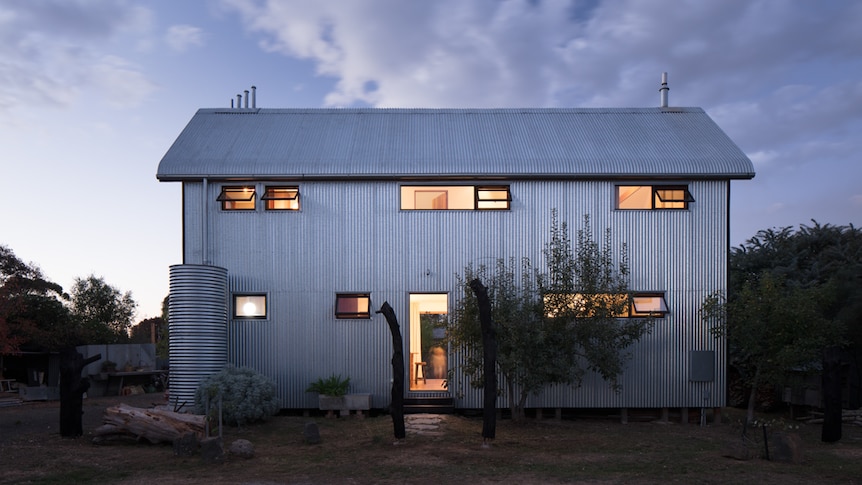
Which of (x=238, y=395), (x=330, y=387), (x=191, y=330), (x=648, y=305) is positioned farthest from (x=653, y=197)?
(x=191, y=330)

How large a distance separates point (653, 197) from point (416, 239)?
5.99 meters

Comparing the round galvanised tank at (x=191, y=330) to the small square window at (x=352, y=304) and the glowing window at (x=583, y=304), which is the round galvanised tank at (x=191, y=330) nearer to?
the small square window at (x=352, y=304)

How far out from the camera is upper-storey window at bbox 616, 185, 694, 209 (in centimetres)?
1777

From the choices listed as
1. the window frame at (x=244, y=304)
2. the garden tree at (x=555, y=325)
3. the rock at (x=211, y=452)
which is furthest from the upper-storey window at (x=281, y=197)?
the rock at (x=211, y=452)

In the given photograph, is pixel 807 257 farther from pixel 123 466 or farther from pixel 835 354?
pixel 123 466

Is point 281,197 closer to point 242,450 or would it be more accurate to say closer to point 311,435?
point 311,435

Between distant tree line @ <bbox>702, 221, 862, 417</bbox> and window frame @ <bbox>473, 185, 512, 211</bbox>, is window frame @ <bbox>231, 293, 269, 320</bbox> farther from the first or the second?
distant tree line @ <bbox>702, 221, 862, 417</bbox>

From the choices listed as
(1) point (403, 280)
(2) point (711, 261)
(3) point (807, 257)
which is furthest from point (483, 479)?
(3) point (807, 257)

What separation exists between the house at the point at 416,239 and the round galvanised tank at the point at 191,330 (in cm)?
70

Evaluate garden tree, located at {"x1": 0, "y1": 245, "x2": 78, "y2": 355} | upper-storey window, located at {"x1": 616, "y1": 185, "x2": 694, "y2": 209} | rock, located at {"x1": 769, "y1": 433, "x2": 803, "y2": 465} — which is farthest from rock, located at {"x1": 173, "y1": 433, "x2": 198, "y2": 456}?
garden tree, located at {"x1": 0, "y1": 245, "x2": 78, "y2": 355}

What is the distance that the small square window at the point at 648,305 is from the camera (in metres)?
17.4

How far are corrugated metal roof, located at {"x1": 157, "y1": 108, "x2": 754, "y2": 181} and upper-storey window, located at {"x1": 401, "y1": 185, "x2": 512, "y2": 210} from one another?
1.32 ft

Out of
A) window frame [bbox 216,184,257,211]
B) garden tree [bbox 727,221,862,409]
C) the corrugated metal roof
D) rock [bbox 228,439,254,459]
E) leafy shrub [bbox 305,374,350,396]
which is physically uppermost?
the corrugated metal roof

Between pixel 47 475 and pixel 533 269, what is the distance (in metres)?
11.1
